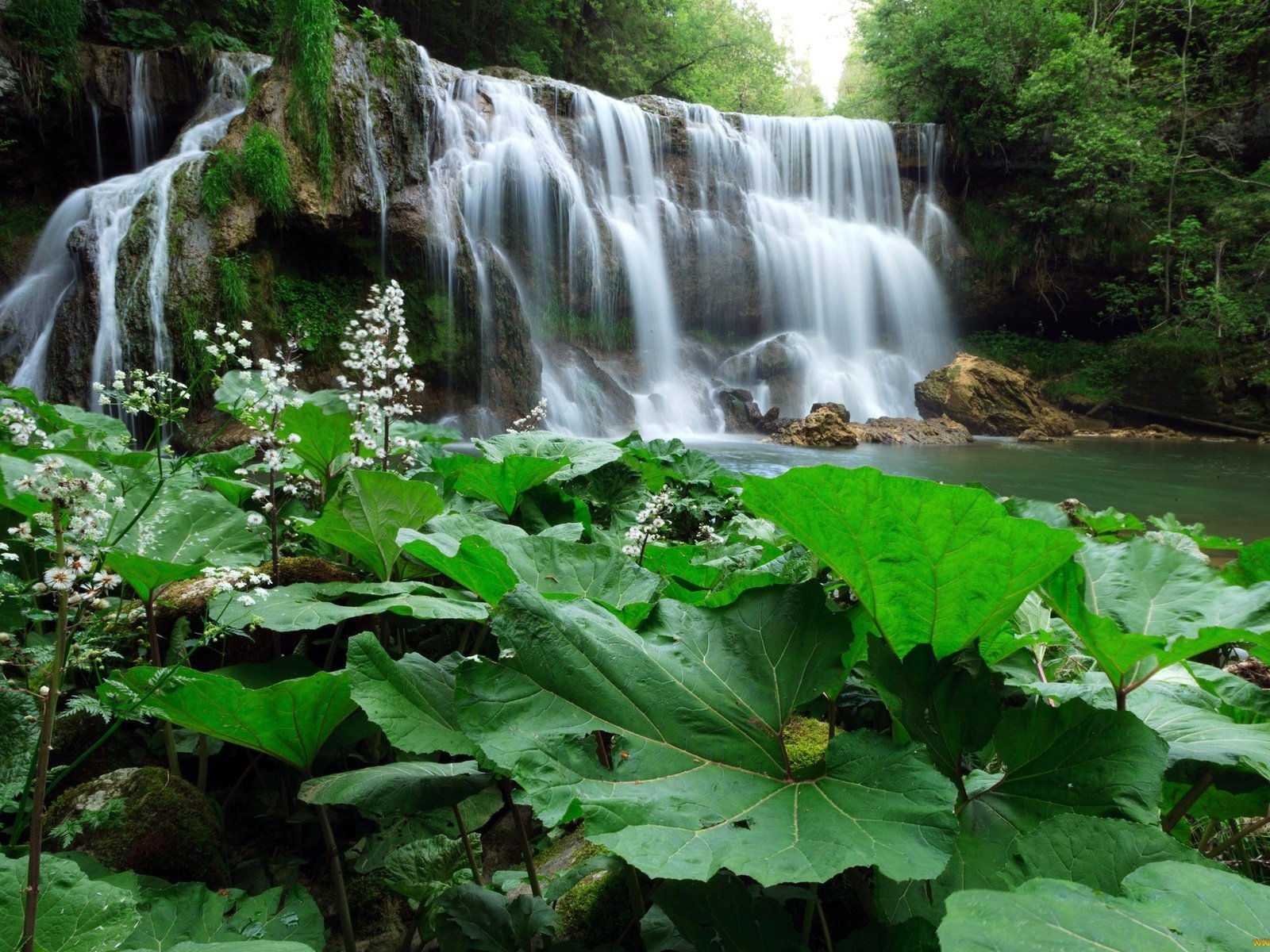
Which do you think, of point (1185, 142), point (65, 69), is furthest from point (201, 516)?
point (1185, 142)

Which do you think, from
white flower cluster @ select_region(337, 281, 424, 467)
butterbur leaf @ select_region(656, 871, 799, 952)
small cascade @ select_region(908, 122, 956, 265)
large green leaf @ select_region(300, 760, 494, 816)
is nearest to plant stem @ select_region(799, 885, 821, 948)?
butterbur leaf @ select_region(656, 871, 799, 952)

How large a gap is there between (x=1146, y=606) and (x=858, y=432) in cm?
1388

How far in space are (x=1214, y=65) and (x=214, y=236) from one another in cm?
2449

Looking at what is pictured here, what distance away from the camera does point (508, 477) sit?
2467 millimetres

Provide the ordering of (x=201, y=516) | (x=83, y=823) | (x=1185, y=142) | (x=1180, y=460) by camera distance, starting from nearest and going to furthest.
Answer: (x=83, y=823)
(x=201, y=516)
(x=1180, y=460)
(x=1185, y=142)

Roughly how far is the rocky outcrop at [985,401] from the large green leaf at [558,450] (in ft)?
51.2

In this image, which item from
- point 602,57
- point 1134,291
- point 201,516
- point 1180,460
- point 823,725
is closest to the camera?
point 823,725

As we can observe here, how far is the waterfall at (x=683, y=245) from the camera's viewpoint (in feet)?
47.1

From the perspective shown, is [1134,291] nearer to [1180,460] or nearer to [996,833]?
[1180,460]

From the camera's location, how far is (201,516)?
69.6 inches

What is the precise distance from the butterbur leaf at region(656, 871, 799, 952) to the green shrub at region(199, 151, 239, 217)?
1168 cm

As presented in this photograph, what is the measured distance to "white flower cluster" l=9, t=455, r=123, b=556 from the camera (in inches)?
35.5

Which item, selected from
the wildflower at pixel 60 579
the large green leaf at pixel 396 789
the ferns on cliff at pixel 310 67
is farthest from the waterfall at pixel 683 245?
the wildflower at pixel 60 579

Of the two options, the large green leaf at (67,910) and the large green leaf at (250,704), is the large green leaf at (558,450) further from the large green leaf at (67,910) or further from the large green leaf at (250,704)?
the large green leaf at (67,910)
